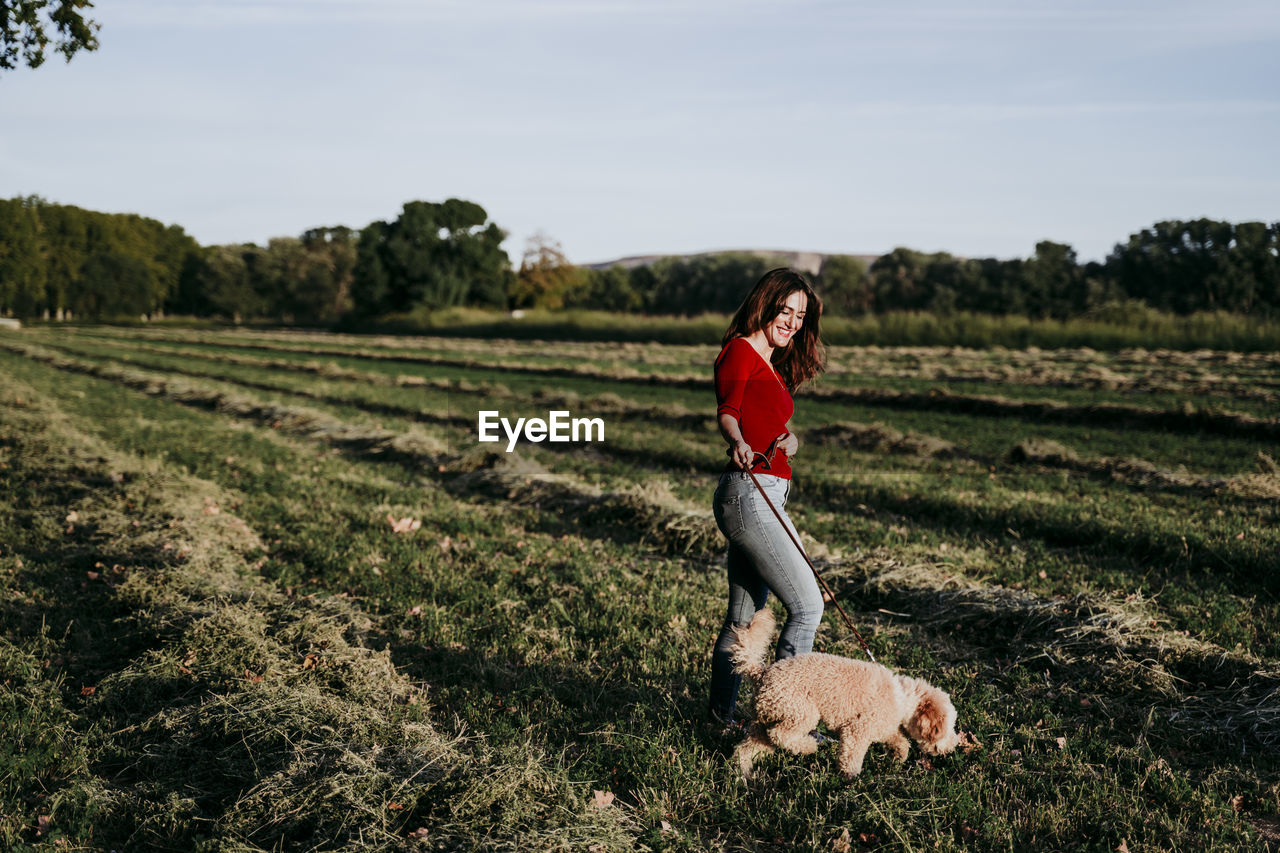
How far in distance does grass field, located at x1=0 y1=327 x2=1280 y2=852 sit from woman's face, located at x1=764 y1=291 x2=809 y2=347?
203 centimetres

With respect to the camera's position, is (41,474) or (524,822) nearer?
(524,822)

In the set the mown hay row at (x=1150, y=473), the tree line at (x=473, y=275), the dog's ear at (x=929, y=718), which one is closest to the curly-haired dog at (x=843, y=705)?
the dog's ear at (x=929, y=718)

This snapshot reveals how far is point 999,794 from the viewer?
3.53m

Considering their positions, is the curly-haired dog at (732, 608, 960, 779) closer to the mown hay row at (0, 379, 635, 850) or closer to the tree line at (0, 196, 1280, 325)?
the mown hay row at (0, 379, 635, 850)

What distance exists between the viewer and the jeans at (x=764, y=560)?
349 centimetres

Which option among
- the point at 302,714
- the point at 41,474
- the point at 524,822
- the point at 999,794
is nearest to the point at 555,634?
the point at 302,714

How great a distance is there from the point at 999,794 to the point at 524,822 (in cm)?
211

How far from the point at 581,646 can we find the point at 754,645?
1940 millimetres

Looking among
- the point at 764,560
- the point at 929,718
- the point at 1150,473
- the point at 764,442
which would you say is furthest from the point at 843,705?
the point at 1150,473

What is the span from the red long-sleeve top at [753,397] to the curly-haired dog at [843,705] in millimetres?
781

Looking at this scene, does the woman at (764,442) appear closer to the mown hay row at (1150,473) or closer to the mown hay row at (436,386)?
the mown hay row at (1150,473)

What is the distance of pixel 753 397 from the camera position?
136 inches

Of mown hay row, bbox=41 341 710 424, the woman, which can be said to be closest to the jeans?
the woman

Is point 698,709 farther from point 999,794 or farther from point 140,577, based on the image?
point 140,577
